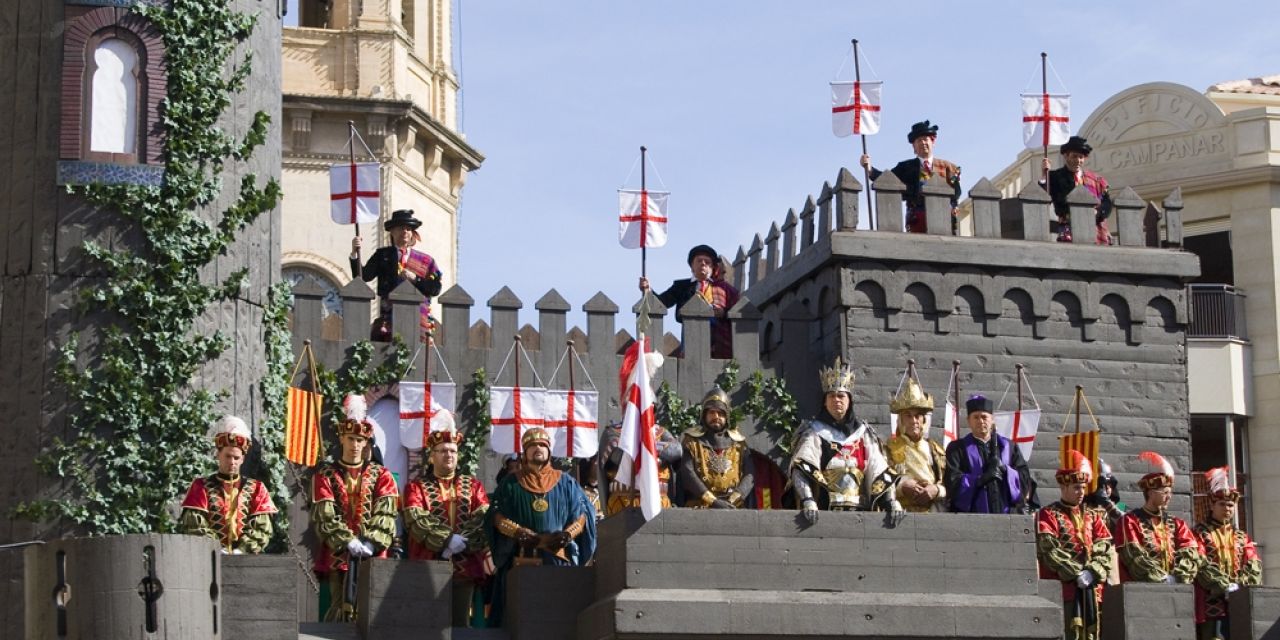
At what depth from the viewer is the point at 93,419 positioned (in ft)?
67.8

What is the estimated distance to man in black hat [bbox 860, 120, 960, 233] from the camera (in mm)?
31094

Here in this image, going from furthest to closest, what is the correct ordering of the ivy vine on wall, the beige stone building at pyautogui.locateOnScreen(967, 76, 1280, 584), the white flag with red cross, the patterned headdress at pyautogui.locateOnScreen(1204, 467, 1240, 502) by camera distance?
the beige stone building at pyautogui.locateOnScreen(967, 76, 1280, 584)
the patterned headdress at pyautogui.locateOnScreen(1204, 467, 1240, 502)
the white flag with red cross
the ivy vine on wall

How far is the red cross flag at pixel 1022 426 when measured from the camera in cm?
2995

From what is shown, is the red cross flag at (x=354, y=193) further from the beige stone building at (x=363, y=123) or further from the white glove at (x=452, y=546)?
the beige stone building at (x=363, y=123)

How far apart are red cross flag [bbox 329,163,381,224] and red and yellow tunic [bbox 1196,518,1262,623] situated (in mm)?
11531

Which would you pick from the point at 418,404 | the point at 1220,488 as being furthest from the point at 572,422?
the point at 1220,488

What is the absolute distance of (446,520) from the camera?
70.8 feet

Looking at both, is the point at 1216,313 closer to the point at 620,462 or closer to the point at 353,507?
the point at 620,462

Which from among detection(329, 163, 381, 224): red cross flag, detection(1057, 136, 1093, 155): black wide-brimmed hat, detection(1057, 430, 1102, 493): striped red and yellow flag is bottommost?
detection(1057, 430, 1102, 493): striped red and yellow flag

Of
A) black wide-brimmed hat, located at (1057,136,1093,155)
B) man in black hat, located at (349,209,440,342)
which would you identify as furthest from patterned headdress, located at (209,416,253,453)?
black wide-brimmed hat, located at (1057,136,1093,155)

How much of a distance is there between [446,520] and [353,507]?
78 cm

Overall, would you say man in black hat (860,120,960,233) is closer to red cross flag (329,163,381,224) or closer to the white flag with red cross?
red cross flag (329,163,381,224)

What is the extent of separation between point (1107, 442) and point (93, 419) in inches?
551

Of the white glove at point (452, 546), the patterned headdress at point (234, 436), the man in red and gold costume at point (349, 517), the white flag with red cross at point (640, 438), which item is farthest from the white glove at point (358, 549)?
the white flag with red cross at point (640, 438)
